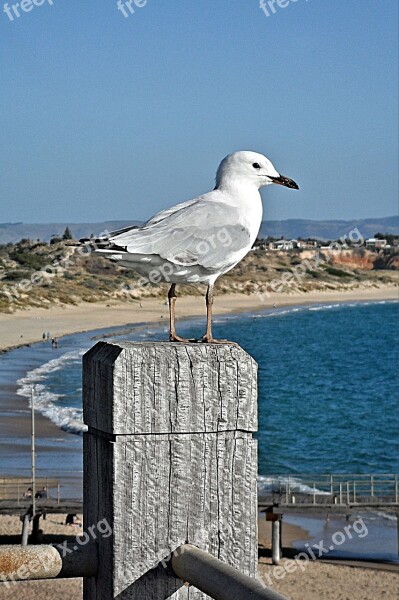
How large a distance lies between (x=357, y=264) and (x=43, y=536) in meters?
124

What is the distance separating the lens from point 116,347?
242 cm

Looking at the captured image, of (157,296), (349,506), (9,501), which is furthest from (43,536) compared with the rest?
(157,296)

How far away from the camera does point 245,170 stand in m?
4.02

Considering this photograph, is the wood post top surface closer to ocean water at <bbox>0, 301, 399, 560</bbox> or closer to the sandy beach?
the sandy beach

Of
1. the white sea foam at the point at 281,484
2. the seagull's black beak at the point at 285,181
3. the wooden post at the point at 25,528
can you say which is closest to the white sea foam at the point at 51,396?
the white sea foam at the point at 281,484

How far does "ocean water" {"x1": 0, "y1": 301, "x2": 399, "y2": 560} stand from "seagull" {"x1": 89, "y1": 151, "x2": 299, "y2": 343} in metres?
17.2

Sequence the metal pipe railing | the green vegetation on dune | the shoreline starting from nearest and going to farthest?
the metal pipe railing → the shoreline → the green vegetation on dune

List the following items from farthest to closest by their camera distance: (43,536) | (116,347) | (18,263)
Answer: (18,263)
(43,536)
(116,347)

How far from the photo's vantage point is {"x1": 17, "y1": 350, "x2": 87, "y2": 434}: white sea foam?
3248 centimetres

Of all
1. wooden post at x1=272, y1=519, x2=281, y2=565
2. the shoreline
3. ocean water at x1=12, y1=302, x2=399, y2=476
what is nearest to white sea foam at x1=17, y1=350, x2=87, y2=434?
ocean water at x1=12, y1=302, x2=399, y2=476

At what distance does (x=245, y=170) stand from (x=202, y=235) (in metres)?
0.35

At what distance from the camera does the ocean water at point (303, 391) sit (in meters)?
33.1

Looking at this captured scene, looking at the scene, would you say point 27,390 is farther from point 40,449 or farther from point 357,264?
point 357,264

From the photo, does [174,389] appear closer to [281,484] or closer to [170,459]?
[170,459]
